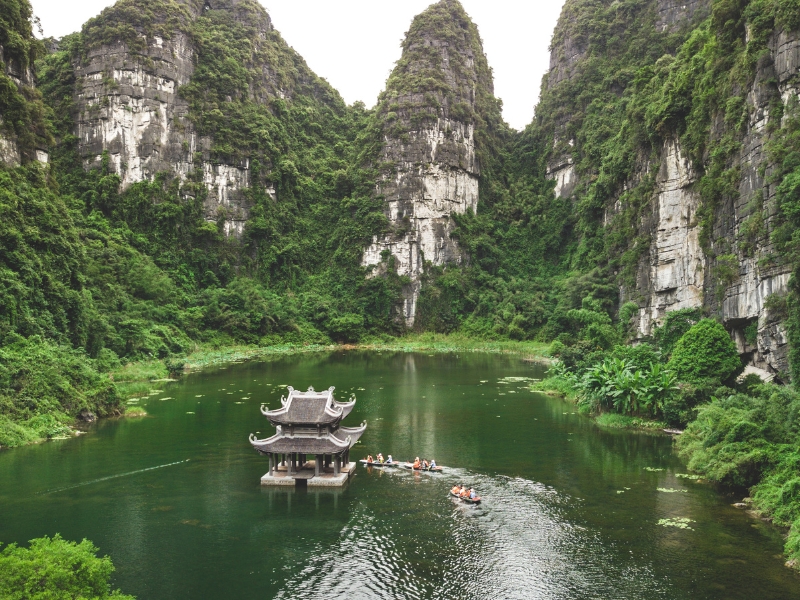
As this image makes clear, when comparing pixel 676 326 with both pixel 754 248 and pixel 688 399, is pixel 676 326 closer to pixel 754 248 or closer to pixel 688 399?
pixel 754 248

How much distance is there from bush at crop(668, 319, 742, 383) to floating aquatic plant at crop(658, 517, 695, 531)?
10479mm

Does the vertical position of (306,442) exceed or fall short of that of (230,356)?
it falls short

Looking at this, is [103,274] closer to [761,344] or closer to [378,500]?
[378,500]

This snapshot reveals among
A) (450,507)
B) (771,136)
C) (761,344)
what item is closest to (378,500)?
(450,507)

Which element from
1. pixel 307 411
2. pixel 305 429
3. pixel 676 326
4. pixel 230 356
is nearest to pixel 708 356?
pixel 676 326

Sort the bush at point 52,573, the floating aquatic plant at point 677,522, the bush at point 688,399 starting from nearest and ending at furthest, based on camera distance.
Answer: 1. the bush at point 52,573
2. the floating aquatic plant at point 677,522
3. the bush at point 688,399

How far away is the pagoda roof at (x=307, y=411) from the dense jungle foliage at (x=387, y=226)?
1181cm

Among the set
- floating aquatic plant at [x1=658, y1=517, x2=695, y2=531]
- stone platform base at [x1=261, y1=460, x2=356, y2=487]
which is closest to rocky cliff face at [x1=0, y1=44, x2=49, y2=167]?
stone platform base at [x1=261, y1=460, x2=356, y2=487]

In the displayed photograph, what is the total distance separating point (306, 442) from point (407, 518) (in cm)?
406

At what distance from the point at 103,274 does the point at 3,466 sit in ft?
120

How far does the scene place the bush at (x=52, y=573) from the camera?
340 inches

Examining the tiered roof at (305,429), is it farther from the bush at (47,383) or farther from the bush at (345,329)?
the bush at (345,329)

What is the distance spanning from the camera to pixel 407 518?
55.6 ft

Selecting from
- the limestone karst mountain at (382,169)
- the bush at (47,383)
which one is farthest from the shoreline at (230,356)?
the limestone karst mountain at (382,169)
